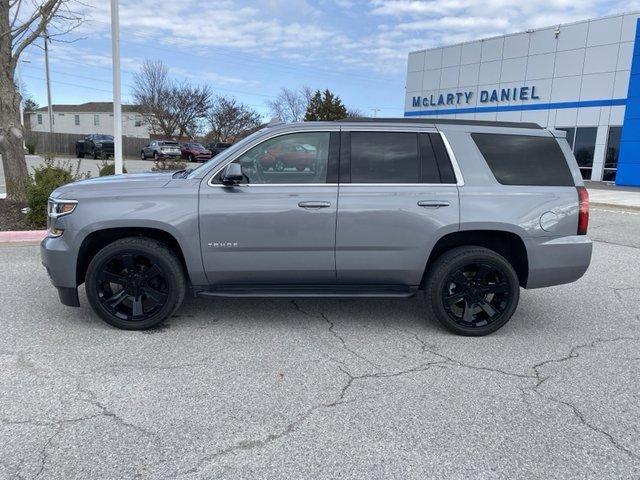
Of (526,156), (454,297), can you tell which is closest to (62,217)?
(454,297)

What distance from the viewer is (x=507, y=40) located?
26875 millimetres

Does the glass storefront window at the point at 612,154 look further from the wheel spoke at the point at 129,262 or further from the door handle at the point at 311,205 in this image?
the wheel spoke at the point at 129,262

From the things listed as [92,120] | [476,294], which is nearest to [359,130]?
[476,294]

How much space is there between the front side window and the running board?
3.06 feet

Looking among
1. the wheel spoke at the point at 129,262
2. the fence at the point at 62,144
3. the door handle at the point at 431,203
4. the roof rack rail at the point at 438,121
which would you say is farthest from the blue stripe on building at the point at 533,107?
the fence at the point at 62,144

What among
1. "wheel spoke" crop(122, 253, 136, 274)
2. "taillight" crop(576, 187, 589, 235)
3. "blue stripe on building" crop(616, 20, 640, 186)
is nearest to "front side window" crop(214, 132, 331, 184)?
"wheel spoke" crop(122, 253, 136, 274)

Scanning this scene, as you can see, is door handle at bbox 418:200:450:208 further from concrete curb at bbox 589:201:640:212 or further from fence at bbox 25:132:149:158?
fence at bbox 25:132:149:158

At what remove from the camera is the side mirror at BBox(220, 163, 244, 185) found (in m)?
4.08

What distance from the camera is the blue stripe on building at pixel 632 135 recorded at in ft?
71.6

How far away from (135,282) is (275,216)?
136 cm

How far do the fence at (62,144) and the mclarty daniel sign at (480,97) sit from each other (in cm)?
2558

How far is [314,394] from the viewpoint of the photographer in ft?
11.2

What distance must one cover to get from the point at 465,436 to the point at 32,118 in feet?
297

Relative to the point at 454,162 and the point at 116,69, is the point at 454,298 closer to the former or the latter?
the point at 454,162
